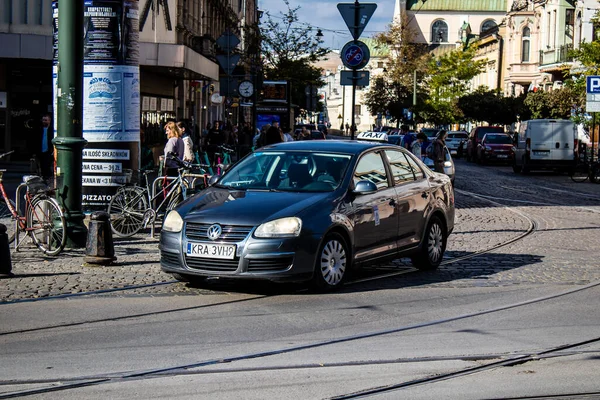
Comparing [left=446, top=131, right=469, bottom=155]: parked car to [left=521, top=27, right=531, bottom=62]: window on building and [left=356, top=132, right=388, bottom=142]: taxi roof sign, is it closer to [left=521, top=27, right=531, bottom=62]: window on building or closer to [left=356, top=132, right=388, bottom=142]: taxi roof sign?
[left=521, top=27, right=531, bottom=62]: window on building

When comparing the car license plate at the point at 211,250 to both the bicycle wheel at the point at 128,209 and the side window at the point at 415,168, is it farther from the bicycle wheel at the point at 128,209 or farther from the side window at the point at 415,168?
the bicycle wheel at the point at 128,209

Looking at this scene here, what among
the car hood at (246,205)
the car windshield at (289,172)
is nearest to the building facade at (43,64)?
the car windshield at (289,172)

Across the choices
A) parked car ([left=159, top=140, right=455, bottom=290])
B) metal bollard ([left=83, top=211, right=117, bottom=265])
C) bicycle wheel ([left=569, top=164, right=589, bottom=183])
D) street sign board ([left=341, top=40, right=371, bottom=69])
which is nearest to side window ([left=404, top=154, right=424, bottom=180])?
parked car ([left=159, top=140, right=455, bottom=290])

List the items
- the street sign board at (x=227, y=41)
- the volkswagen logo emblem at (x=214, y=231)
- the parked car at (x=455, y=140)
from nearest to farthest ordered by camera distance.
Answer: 1. the volkswagen logo emblem at (x=214, y=231)
2. the street sign board at (x=227, y=41)
3. the parked car at (x=455, y=140)

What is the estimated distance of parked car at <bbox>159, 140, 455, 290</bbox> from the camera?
32.2ft

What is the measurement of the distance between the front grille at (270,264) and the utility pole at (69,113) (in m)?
4.24

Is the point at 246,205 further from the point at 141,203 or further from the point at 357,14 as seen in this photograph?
the point at 357,14

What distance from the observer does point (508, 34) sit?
282 feet

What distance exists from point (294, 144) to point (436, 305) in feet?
9.66

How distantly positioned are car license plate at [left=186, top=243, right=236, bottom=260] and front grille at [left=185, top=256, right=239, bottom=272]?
0.04 m

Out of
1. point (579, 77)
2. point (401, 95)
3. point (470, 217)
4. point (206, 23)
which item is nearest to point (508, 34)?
point (401, 95)

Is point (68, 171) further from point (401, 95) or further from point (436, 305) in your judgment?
point (401, 95)

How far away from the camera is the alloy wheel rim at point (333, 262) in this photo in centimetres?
1016

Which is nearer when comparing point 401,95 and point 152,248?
point 152,248
